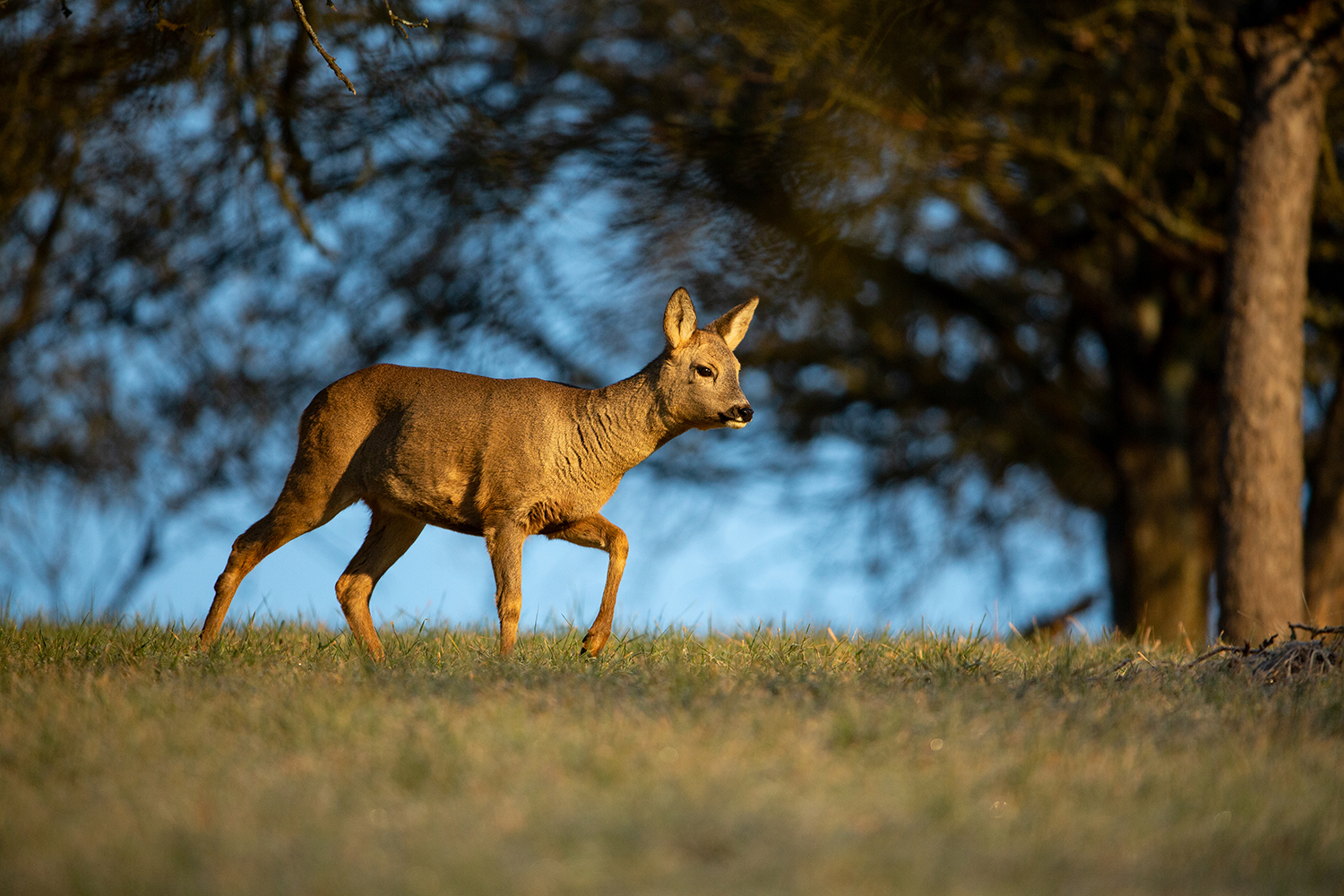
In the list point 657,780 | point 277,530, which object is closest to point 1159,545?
point 277,530

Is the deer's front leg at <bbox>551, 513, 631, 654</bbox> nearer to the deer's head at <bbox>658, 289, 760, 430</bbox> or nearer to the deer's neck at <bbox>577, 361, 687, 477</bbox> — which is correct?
the deer's neck at <bbox>577, 361, 687, 477</bbox>

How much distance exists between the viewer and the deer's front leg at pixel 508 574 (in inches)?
220

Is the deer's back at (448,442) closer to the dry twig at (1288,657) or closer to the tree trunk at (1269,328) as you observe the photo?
the dry twig at (1288,657)

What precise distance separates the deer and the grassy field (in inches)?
30.2

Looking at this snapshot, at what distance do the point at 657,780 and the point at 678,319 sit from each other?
2.97 m

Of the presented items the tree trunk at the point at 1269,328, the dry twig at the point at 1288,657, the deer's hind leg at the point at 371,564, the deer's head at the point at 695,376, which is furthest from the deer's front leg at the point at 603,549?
the tree trunk at the point at 1269,328

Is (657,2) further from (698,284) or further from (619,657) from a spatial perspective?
(619,657)

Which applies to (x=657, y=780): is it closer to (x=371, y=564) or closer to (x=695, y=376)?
(x=695, y=376)

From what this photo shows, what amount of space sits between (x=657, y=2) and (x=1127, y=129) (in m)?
4.26

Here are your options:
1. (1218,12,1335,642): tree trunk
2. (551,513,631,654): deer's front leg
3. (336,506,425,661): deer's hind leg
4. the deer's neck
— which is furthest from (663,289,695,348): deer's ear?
(1218,12,1335,642): tree trunk

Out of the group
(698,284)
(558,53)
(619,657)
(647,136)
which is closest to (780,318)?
(698,284)

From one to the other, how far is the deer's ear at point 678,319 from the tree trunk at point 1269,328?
5.02m

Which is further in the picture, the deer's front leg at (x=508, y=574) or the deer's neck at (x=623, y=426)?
the deer's neck at (x=623, y=426)

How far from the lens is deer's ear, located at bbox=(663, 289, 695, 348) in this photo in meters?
5.66
